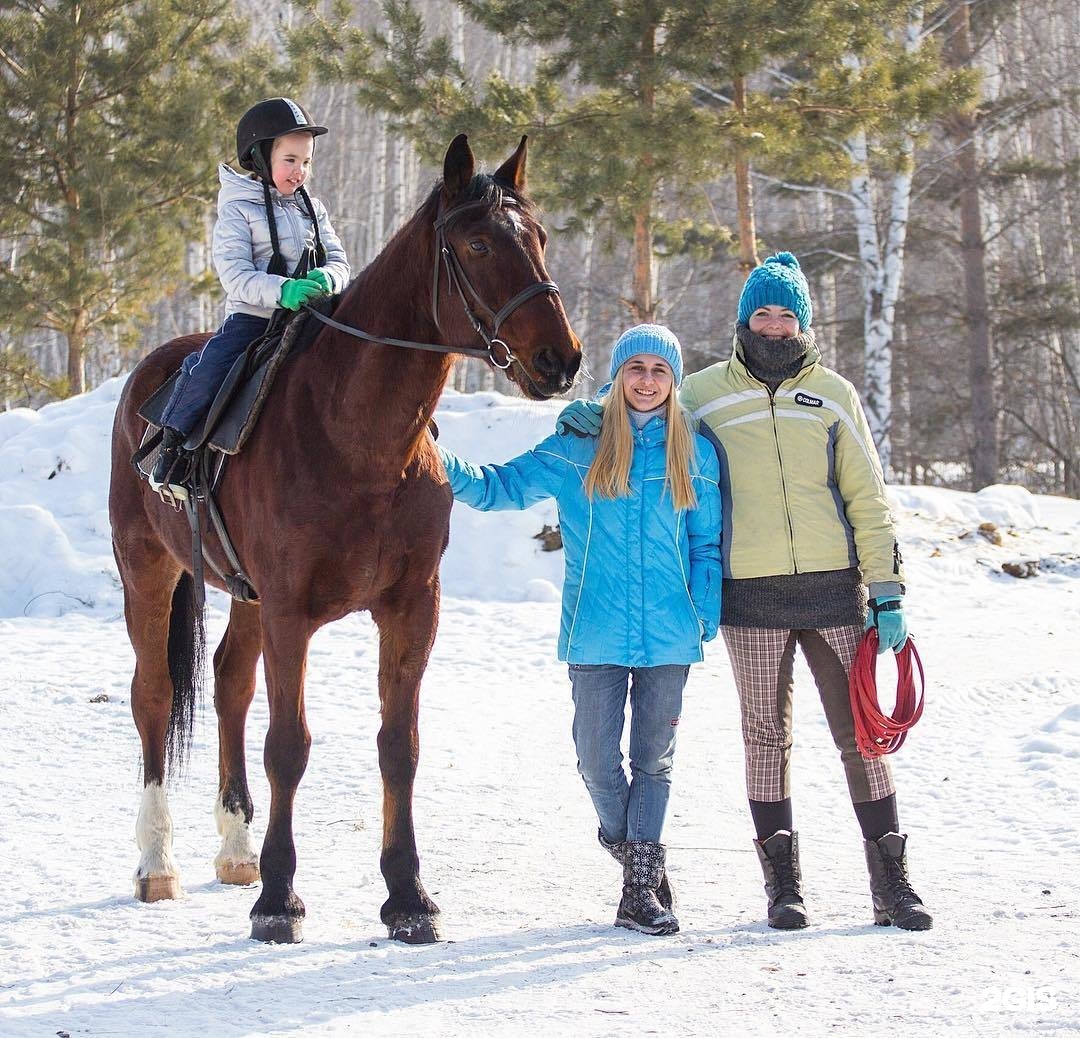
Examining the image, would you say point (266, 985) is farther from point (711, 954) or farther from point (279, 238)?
point (279, 238)

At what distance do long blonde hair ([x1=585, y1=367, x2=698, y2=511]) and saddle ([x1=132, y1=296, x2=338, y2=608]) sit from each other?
106cm

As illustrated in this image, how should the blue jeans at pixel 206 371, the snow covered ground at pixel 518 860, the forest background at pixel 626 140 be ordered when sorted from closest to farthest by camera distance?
the snow covered ground at pixel 518 860, the blue jeans at pixel 206 371, the forest background at pixel 626 140

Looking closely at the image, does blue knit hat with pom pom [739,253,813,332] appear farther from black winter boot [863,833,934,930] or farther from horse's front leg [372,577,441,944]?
black winter boot [863,833,934,930]

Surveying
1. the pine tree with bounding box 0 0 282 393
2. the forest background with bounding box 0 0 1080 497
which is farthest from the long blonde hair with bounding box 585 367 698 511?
the pine tree with bounding box 0 0 282 393

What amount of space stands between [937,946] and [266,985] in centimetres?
193

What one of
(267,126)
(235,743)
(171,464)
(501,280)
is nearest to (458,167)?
(501,280)

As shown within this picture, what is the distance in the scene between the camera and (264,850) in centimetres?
381

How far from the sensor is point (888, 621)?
375 cm

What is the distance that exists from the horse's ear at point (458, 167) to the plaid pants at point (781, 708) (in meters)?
1.69

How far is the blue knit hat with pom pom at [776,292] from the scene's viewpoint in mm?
3973

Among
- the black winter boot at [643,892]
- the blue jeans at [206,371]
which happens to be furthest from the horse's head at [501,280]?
the black winter boot at [643,892]

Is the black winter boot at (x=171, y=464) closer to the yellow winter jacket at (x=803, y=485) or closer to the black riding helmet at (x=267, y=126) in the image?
the black riding helmet at (x=267, y=126)

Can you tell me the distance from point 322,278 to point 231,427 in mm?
589

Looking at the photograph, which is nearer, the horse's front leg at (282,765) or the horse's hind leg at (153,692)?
the horse's front leg at (282,765)
